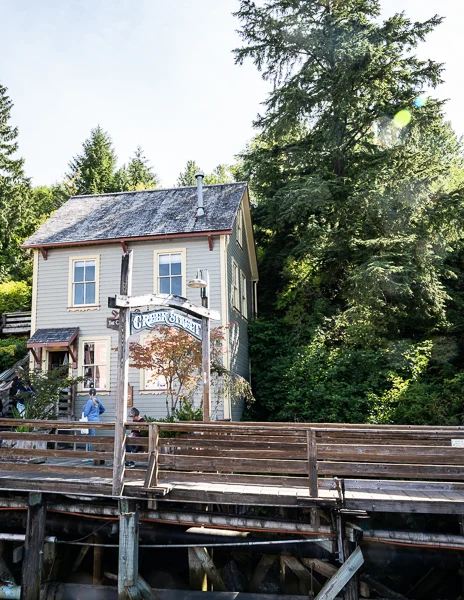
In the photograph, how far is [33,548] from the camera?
7695 millimetres

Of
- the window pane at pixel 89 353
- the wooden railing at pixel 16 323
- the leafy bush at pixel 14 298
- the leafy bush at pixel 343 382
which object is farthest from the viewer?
the leafy bush at pixel 14 298

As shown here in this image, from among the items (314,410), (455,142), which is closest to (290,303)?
(314,410)

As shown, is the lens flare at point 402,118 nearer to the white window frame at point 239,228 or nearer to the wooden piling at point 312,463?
the white window frame at point 239,228

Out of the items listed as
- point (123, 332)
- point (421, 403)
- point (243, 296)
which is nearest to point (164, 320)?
point (123, 332)

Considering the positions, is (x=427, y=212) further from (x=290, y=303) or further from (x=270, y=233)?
(x=270, y=233)

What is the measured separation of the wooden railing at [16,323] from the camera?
72.1 feet

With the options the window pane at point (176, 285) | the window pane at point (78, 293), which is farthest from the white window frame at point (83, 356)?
the window pane at point (176, 285)

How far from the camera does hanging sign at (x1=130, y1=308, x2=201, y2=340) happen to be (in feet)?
25.2

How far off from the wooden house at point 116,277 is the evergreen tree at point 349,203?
278 cm

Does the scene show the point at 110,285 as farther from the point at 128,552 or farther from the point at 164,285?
the point at 128,552

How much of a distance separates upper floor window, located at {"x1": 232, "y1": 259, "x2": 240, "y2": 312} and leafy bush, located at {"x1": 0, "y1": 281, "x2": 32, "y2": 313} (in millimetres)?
12347

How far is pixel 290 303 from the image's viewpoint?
69.2ft

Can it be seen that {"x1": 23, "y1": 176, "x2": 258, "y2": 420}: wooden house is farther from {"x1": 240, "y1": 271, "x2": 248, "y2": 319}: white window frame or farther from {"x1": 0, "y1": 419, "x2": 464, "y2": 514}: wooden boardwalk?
{"x1": 0, "y1": 419, "x2": 464, "y2": 514}: wooden boardwalk

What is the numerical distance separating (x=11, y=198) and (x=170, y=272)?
19.0 meters
